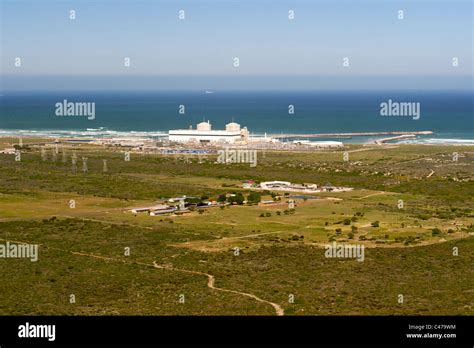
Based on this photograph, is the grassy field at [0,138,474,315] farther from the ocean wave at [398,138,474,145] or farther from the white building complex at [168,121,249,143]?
the ocean wave at [398,138,474,145]

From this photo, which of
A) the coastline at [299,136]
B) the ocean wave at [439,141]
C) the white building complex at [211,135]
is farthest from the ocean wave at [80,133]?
the ocean wave at [439,141]

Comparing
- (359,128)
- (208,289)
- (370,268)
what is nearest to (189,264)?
(208,289)

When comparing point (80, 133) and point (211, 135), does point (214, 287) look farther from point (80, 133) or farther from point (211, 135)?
point (80, 133)

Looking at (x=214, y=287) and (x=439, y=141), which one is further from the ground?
(x=439, y=141)

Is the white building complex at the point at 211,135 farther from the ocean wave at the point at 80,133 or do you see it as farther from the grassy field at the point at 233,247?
the grassy field at the point at 233,247

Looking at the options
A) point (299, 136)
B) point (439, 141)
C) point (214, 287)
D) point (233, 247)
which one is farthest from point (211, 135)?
point (214, 287)

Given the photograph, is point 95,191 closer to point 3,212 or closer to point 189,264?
point 3,212

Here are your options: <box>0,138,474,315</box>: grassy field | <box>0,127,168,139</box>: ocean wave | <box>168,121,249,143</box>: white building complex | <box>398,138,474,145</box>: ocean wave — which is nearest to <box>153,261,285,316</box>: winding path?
<box>0,138,474,315</box>: grassy field
